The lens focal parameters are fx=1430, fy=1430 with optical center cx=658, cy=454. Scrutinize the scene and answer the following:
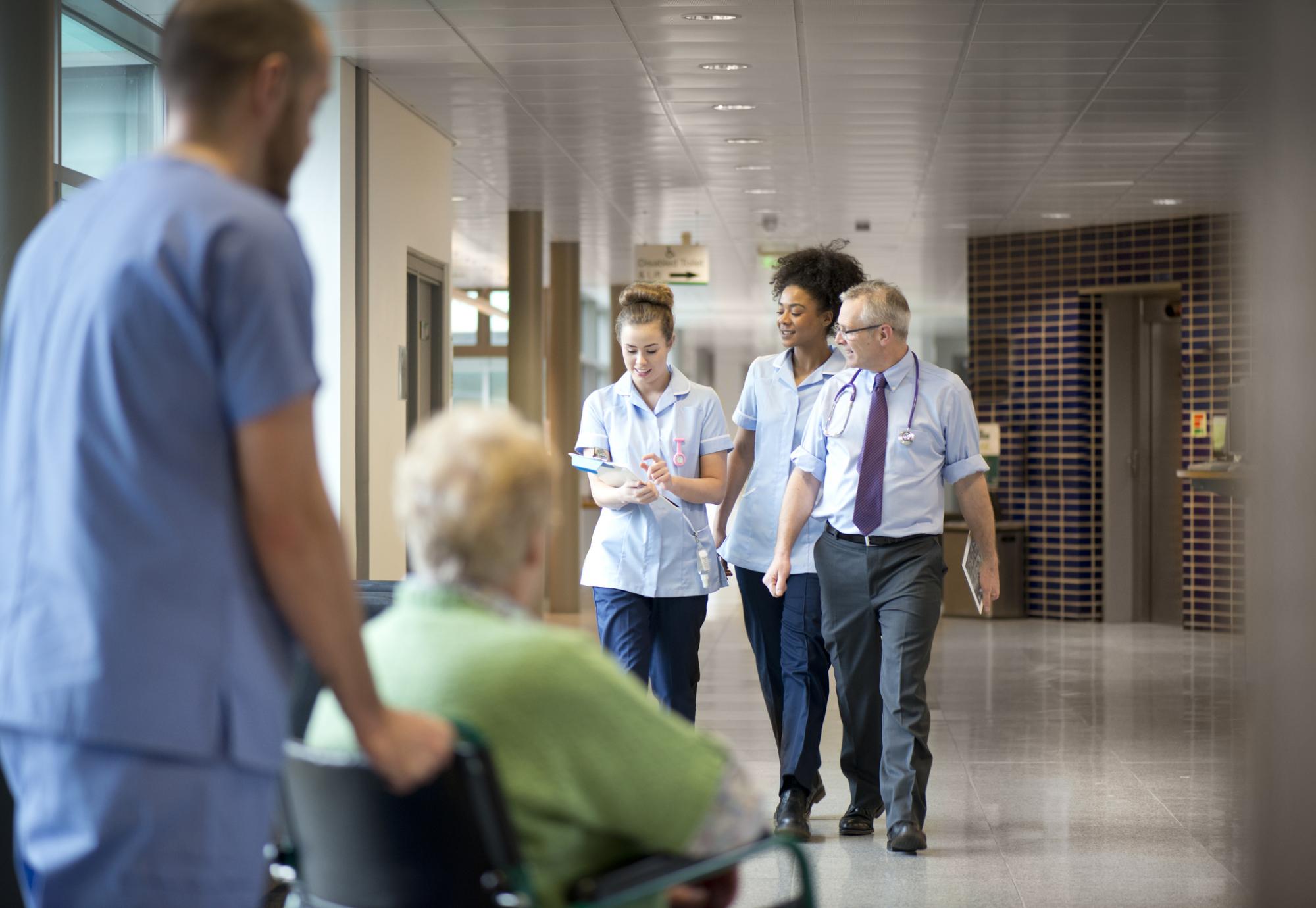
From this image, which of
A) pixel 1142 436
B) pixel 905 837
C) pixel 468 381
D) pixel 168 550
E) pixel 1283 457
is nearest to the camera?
pixel 168 550

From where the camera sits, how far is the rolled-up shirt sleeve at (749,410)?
4672 millimetres

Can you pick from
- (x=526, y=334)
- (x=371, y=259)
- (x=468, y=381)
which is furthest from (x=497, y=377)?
(x=371, y=259)

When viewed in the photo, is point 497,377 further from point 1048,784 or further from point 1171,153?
point 1048,784

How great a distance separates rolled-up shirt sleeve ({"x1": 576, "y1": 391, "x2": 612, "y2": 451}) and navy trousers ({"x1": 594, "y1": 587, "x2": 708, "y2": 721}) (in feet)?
1.49

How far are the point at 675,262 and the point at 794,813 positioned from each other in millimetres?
8082

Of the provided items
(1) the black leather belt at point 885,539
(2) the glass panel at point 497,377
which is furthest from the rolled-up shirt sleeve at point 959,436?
(2) the glass panel at point 497,377

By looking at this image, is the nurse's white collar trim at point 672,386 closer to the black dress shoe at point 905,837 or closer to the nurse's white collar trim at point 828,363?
the nurse's white collar trim at point 828,363

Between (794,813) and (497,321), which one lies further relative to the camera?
(497,321)

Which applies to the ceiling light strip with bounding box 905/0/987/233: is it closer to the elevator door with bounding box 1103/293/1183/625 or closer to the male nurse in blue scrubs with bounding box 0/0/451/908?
the elevator door with bounding box 1103/293/1183/625

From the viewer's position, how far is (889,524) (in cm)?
415

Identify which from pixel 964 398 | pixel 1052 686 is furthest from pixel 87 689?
pixel 1052 686

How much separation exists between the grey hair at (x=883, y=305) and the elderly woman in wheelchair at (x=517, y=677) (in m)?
2.69

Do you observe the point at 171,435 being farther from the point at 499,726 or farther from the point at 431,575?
the point at 499,726

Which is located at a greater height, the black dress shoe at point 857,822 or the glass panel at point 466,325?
the glass panel at point 466,325
